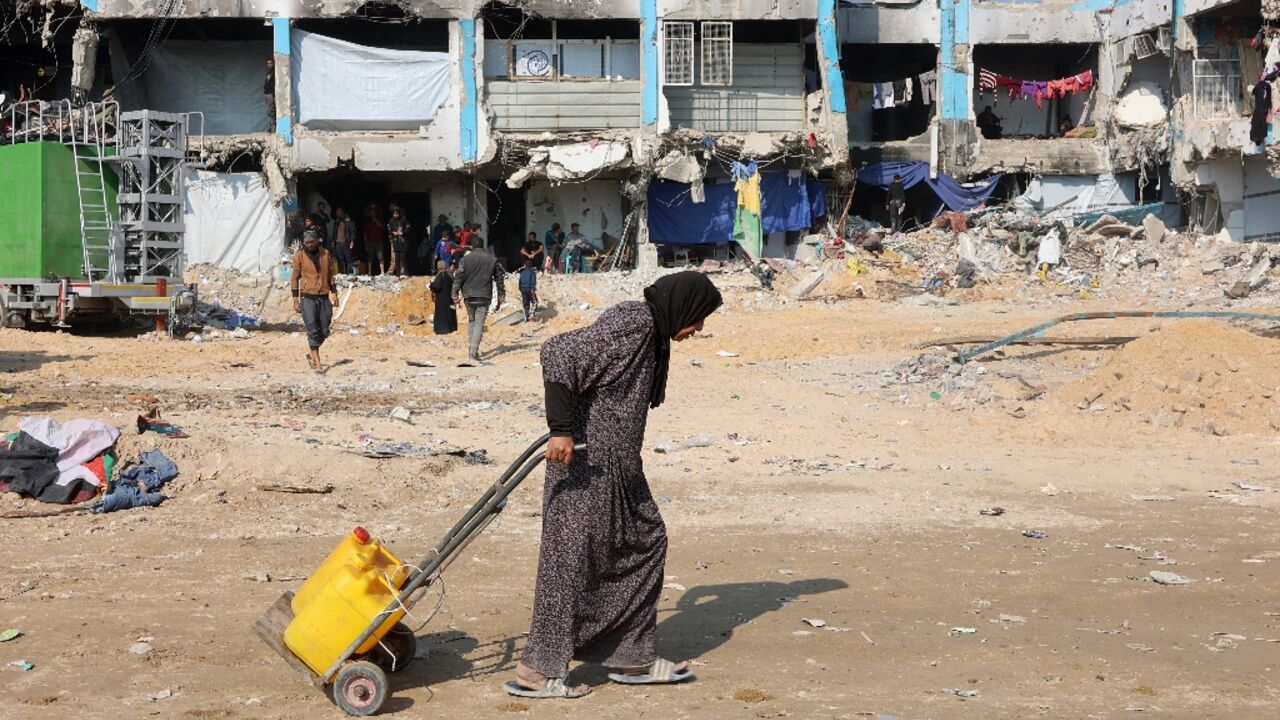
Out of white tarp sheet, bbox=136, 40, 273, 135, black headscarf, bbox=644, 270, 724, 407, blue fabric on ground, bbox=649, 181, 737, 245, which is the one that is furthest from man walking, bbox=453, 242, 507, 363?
white tarp sheet, bbox=136, 40, 273, 135

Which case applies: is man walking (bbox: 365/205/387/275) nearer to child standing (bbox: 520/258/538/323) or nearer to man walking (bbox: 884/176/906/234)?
child standing (bbox: 520/258/538/323)

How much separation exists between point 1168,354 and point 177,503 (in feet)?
27.7

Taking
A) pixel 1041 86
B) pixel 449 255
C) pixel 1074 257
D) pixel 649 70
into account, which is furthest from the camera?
pixel 1041 86

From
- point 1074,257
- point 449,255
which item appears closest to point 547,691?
point 449,255

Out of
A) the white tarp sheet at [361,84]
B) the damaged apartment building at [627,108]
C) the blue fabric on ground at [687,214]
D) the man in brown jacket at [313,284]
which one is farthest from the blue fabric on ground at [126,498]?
the blue fabric on ground at [687,214]

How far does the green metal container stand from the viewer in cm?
1889

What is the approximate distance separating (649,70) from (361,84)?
5.68m

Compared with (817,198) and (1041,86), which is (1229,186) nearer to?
(1041,86)

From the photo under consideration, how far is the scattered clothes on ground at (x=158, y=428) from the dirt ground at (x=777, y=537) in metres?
0.15

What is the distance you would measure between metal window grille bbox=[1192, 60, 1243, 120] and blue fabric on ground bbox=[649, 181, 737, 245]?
32.6ft

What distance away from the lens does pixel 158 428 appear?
30.6ft

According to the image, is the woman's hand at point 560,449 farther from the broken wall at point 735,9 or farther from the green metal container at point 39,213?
the broken wall at point 735,9

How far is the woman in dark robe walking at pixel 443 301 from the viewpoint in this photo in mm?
18484

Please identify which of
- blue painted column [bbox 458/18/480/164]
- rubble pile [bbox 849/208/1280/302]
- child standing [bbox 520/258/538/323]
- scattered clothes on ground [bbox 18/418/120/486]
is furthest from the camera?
blue painted column [bbox 458/18/480/164]
